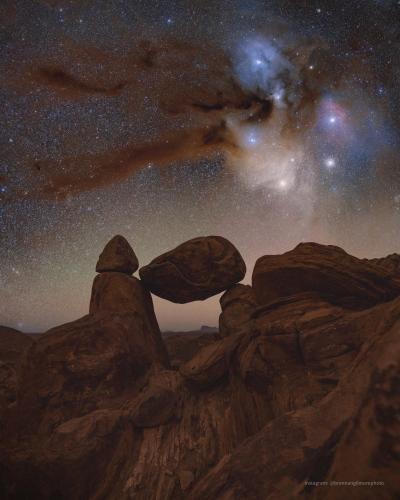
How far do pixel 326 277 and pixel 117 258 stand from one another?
10.4m

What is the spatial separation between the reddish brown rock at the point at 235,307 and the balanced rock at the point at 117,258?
5494 mm

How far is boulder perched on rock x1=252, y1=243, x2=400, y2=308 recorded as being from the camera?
838 cm

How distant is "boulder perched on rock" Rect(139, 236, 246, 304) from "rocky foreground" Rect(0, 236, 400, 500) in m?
3.05

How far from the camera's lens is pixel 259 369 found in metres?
7.52

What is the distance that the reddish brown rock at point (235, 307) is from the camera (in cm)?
1185

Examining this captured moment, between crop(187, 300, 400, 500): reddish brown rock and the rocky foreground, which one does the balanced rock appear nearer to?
the rocky foreground

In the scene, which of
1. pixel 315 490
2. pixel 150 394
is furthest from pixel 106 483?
pixel 315 490

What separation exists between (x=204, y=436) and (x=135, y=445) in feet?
6.33

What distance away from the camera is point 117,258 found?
46.0 ft

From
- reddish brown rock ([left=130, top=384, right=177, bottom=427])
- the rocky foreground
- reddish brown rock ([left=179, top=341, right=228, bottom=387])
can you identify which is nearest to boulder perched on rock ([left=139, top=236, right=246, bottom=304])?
the rocky foreground

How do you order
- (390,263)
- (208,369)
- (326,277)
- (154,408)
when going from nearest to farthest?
(154,408), (208,369), (326,277), (390,263)

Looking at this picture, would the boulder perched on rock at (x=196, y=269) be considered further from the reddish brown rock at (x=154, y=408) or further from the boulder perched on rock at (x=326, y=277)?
the reddish brown rock at (x=154, y=408)

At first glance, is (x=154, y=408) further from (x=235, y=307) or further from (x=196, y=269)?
(x=196, y=269)

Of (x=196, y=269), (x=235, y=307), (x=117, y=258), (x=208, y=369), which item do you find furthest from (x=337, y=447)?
(x=117, y=258)
